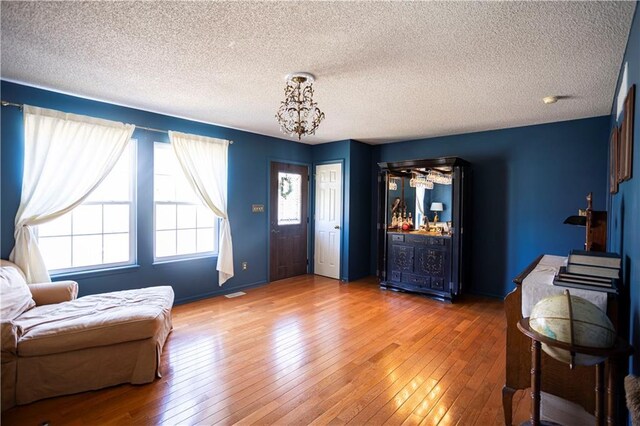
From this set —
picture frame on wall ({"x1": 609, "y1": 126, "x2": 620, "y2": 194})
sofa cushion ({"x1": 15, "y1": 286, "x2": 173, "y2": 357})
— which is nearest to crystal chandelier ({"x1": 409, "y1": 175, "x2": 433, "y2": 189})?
picture frame on wall ({"x1": 609, "y1": 126, "x2": 620, "y2": 194})

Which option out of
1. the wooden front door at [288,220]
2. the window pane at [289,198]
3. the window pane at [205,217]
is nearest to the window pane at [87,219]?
the window pane at [205,217]

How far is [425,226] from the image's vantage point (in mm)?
4898

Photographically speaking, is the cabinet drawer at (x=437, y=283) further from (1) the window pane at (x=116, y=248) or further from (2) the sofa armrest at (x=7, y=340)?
(2) the sofa armrest at (x=7, y=340)

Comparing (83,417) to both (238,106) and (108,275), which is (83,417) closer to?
(108,275)

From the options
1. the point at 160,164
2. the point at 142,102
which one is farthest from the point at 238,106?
the point at 160,164

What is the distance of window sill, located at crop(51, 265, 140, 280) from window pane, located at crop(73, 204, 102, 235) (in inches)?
17.6

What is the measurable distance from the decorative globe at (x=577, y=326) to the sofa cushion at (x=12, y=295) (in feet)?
10.5

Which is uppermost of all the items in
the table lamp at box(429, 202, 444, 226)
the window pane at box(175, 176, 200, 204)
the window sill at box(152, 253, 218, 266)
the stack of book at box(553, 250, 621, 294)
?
the window pane at box(175, 176, 200, 204)

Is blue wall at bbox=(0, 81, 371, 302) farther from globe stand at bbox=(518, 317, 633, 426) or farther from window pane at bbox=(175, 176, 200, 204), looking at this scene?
globe stand at bbox=(518, 317, 633, 426)

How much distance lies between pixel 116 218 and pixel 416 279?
4096 mm

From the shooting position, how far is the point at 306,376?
247 cm

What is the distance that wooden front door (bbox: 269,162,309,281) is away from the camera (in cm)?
541

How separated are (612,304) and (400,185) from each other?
3693 millimetres

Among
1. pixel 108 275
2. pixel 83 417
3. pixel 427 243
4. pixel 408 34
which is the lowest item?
pixel 83 417
